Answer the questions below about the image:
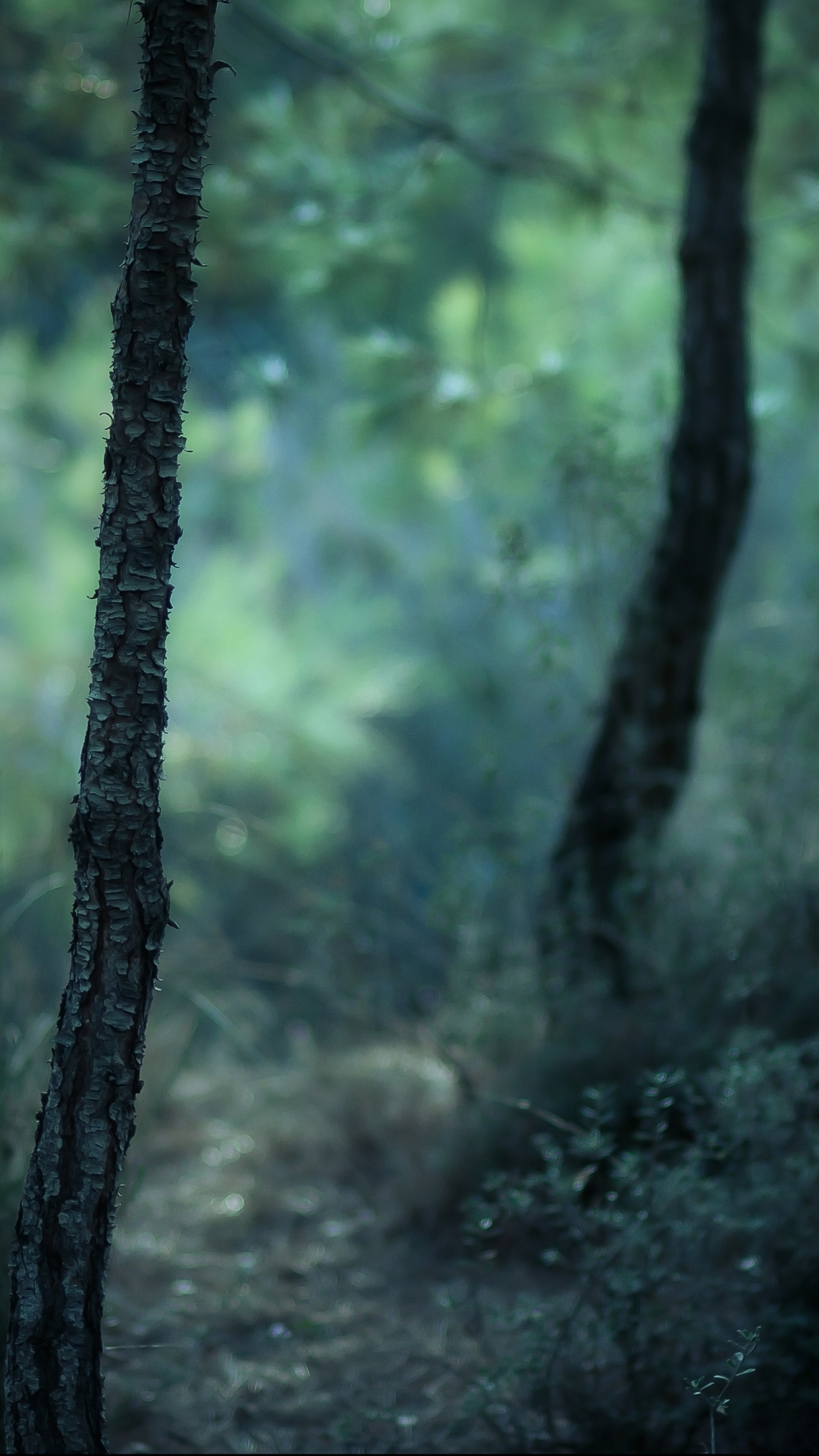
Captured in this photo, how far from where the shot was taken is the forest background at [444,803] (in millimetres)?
1908

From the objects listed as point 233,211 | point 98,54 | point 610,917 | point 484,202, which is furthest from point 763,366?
point 610,917

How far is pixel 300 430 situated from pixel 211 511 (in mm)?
958

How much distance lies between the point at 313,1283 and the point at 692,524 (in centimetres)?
199

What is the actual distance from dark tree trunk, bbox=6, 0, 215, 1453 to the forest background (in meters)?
0.58

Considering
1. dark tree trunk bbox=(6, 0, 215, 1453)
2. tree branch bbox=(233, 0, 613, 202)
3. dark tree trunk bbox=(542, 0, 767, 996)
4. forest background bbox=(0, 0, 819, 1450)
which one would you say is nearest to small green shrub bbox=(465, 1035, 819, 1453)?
forest background bbox=(0, 0, 819, 1450)

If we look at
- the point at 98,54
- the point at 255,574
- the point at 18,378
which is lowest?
the point at 98,54

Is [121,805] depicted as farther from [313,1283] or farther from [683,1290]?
[313,1283]

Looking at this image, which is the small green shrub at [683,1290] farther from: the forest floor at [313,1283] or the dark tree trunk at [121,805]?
the dark tree trunk at [121,805]

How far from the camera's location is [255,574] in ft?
24.3

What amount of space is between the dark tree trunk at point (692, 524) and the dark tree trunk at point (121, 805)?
64.3 inches

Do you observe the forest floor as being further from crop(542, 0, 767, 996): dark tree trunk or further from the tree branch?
the tree branch

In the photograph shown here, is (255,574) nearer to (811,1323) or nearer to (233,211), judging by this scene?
(233,211)

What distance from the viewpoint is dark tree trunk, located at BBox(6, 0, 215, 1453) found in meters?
1.34

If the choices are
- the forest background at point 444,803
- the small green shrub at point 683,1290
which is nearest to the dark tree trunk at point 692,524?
the forest background at point 444,803
